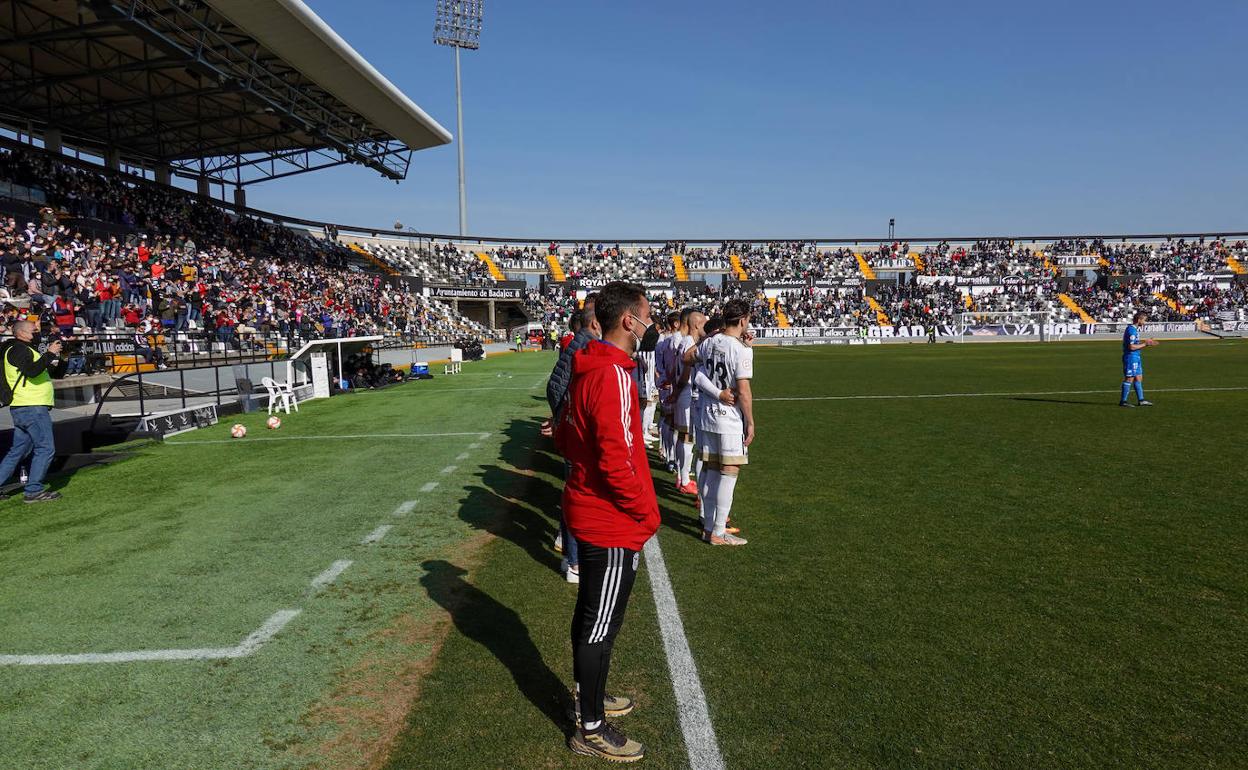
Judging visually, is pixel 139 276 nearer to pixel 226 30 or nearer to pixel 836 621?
pixel 226 30

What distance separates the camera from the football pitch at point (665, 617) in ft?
10.6

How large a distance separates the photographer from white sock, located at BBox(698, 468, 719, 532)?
7.36 m

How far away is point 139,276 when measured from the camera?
24.0 meters

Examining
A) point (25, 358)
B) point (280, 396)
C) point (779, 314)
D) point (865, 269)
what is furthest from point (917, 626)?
point (865, 269)

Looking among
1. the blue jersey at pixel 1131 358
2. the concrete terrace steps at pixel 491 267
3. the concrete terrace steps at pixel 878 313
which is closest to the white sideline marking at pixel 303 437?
the blue jersey at pixel 1131 358

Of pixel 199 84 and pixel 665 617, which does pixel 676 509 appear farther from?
pixel 199 84

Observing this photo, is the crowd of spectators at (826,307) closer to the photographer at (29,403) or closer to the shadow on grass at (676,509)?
the shadow on grass at (676,509)

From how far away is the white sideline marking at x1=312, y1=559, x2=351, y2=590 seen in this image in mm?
5183

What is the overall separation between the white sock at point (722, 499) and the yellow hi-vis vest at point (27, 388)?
7601mm

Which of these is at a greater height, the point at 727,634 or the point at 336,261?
the point at 336,261

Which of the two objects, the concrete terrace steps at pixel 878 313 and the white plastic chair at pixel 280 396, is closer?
the white plastic chair at pixel 280 396

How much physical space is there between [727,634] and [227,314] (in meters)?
25.9

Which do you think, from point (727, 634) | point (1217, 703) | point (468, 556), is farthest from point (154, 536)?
point (1217, 703)

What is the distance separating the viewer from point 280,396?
1616 cm
